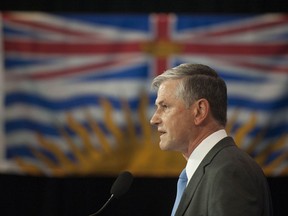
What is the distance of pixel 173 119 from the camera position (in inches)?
73.5

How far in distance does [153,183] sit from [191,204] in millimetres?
2049

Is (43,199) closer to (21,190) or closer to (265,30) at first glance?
(21,190)

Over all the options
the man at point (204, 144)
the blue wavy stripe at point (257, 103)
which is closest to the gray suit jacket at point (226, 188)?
the man at point (204, 144)

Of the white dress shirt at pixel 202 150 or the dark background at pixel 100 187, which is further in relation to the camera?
the dark background at pixel 100 187

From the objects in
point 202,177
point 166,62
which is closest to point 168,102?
point 202,177

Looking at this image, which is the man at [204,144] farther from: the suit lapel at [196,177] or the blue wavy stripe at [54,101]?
the blue wavy stripe at [54,101]

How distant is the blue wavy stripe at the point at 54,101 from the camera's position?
358cm

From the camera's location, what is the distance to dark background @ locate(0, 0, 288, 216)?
11.9 ft

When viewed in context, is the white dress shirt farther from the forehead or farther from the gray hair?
the forehead

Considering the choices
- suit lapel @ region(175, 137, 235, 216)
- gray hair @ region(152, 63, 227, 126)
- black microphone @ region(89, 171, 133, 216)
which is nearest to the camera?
suit lapel @ region(175, 137, 235, 216)

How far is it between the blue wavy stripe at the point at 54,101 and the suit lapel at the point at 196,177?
1824mm

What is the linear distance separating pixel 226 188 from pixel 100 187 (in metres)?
2.18

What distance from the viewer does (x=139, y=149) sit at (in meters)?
3.56

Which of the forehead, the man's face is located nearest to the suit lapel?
the man's face
